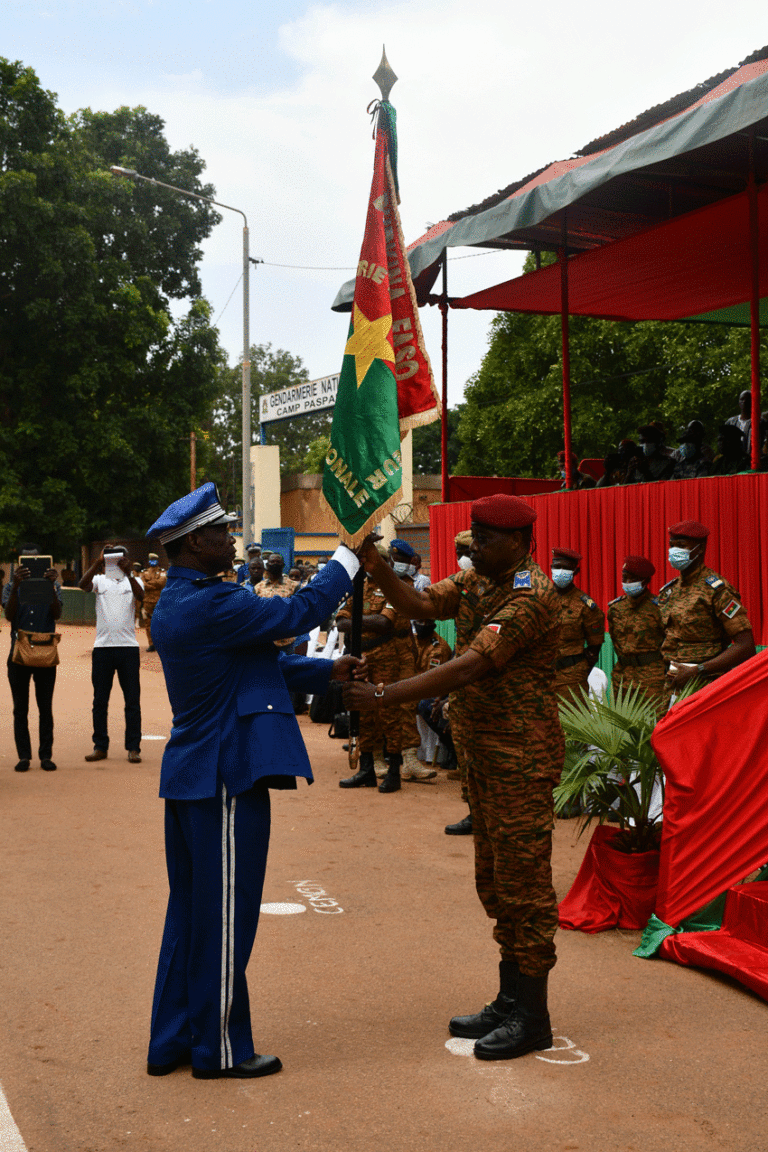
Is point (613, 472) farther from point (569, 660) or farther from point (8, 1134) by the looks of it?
point (8, 1134)

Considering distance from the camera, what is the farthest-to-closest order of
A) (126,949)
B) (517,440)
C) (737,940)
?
(517,440) < (126,949) < (737,940)

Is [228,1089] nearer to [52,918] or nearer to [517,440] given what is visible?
[52,918]

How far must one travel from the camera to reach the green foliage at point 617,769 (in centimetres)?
538

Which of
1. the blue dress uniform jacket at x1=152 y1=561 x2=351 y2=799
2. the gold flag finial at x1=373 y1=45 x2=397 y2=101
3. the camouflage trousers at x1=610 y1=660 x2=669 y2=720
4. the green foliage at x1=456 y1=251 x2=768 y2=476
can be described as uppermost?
the green foliage at x1=456 y1=251 x2=768 y2=476

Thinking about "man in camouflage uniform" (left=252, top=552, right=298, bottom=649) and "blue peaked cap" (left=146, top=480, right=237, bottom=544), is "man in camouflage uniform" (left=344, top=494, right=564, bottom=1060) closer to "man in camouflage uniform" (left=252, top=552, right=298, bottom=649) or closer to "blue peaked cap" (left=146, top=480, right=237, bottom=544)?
"blue peaked cap" (left=146, top=480, right=237, bottom=544)

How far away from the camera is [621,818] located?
545 centimetres

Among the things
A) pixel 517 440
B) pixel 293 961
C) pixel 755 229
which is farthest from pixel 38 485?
pixel 293 961

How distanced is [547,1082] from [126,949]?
2250 mm

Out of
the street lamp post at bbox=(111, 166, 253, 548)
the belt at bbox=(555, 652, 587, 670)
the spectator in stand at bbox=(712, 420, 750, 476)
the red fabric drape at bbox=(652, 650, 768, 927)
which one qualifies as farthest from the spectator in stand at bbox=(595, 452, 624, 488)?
the street lamp post at bbox=(111, 166, 253, 548)

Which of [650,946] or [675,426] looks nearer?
[650,946]

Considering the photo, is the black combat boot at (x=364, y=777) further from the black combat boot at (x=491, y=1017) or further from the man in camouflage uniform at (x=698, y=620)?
the black combat boot at (x=491, y=1017)

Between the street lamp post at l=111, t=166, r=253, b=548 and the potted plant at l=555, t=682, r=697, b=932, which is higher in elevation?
the street lamp post at l=111, t=166, r=253, b=548

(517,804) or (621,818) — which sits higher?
(517,804)

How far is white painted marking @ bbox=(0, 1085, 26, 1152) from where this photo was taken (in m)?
3.28
